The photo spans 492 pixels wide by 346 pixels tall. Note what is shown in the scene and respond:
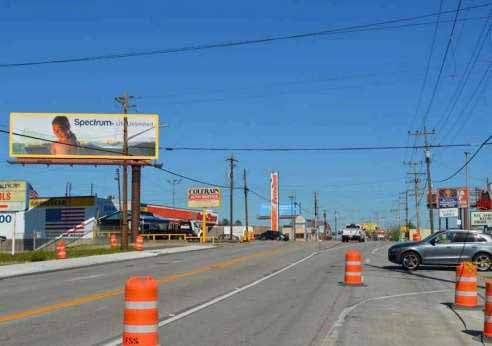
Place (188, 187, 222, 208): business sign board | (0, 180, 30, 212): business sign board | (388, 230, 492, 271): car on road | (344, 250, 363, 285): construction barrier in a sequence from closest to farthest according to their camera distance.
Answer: (344, 250, 363, 285): construction barrier
(388, 230, 492, 271): car on road
(0, 180, 30, 212): business sign board
(188, 187, 222, 208): business sign board

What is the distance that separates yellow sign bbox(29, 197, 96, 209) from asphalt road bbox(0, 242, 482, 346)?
5247cm

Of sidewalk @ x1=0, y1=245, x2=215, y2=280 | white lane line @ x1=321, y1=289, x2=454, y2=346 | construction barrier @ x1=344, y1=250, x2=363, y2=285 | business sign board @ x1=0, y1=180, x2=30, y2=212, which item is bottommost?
white lane line @ x1=321, y1=289, x2=454, y2=346

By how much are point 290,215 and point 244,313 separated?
6105 inches

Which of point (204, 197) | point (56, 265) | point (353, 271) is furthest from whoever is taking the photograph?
point (204, 197)

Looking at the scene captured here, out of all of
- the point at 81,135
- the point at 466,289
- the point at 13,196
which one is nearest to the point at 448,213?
the point at 81,135

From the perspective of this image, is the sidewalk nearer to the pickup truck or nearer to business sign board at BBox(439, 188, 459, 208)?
the pickup truck

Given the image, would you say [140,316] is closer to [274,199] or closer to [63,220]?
[63,220]

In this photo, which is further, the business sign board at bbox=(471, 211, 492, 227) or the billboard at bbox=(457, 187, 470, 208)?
the business sign board at bbox=(471, 211, 492, 227)

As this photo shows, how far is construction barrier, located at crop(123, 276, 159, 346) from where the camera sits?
7.58 meters

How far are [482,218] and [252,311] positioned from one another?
59599 millimetres

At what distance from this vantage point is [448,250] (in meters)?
26.0

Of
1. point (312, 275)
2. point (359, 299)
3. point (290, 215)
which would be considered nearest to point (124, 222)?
point (312, 275)

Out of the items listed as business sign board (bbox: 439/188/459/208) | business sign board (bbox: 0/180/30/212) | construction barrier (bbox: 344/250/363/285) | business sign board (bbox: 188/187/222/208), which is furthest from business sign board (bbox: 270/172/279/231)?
construction barrier (bbox: 344/250/363/285)

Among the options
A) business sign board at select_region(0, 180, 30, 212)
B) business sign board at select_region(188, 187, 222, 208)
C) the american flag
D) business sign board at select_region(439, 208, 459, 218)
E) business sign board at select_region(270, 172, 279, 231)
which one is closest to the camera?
business sign board at select_region(0, 180, 30, 212)
